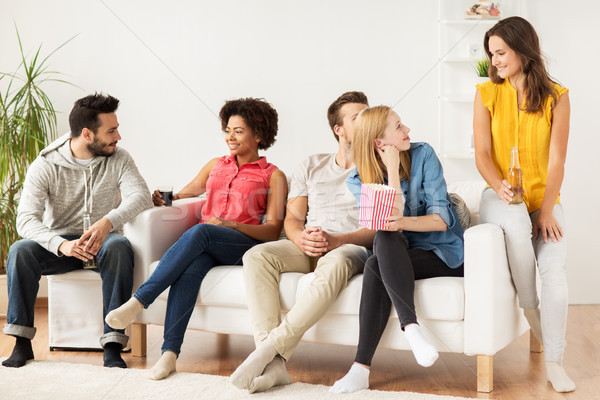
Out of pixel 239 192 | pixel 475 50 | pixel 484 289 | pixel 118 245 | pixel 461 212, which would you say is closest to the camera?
pixel 484 289

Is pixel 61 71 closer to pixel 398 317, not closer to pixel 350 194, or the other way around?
pixel 350 194

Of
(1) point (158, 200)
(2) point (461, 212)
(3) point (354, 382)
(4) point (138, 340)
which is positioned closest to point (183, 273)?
(4) point (138, 340)

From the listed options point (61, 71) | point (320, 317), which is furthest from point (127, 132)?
point (320, 317)

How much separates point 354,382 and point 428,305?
366mm

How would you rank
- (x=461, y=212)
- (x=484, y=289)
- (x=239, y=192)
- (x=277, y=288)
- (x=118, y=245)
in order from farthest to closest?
(x=239, y=192) → (x=118, y=245) → (x=461, y=212) → (x=277, y=288) → (x=484, y=289)

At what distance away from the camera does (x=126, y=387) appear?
92.1 inches

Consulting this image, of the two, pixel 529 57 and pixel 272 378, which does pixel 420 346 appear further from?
pixel 529 57

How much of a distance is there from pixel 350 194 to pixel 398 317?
664 mm

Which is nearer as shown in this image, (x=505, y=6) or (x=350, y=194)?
(x=350, y=194)

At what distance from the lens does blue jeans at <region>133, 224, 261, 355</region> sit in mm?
2521

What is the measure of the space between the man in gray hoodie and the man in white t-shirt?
1.98ft

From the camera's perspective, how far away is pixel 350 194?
2787mm

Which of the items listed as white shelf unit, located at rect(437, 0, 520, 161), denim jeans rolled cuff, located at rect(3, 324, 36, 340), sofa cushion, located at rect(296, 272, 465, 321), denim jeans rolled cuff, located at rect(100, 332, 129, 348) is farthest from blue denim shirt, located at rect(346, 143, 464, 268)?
denim jeans rolled cuff, located at rect(3, 324, 36, 340)

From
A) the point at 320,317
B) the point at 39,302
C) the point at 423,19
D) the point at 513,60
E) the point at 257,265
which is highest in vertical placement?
the point at 423,19
